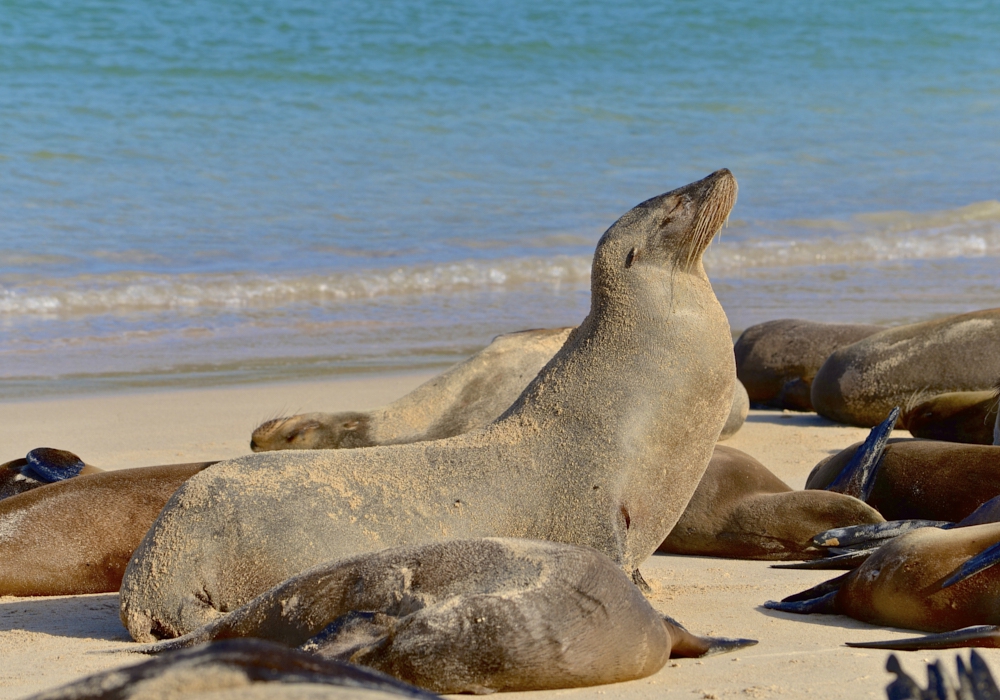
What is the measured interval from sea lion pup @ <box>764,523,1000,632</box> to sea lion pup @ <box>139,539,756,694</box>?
56 cm

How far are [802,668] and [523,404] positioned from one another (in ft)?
4.56

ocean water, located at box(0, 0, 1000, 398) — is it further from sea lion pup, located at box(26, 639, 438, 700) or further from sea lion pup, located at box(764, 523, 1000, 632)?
sea lion pup, located at box(26, 639, 438, 700)

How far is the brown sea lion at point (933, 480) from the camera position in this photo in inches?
186

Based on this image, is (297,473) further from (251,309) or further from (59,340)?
(251,309)

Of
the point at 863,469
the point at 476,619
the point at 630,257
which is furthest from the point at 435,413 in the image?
the point at 476,619

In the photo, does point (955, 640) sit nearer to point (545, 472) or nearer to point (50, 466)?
point (545, 472)

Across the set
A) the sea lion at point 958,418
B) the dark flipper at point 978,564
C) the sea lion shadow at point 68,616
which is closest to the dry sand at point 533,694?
the sea lion shadow at point 68,616

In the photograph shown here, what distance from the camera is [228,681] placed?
1.43 metres

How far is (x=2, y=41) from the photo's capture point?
76.1 ft

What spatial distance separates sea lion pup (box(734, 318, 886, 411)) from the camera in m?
8.02

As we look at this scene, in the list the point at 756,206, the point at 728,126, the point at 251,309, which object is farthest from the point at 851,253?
the point at 728,126

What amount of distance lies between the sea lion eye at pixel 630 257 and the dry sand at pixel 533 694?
3.43 feet

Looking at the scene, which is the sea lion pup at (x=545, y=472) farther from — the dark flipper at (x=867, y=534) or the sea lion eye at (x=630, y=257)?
the dark flipper at (x=867, y=534)

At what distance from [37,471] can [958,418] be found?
435cm
